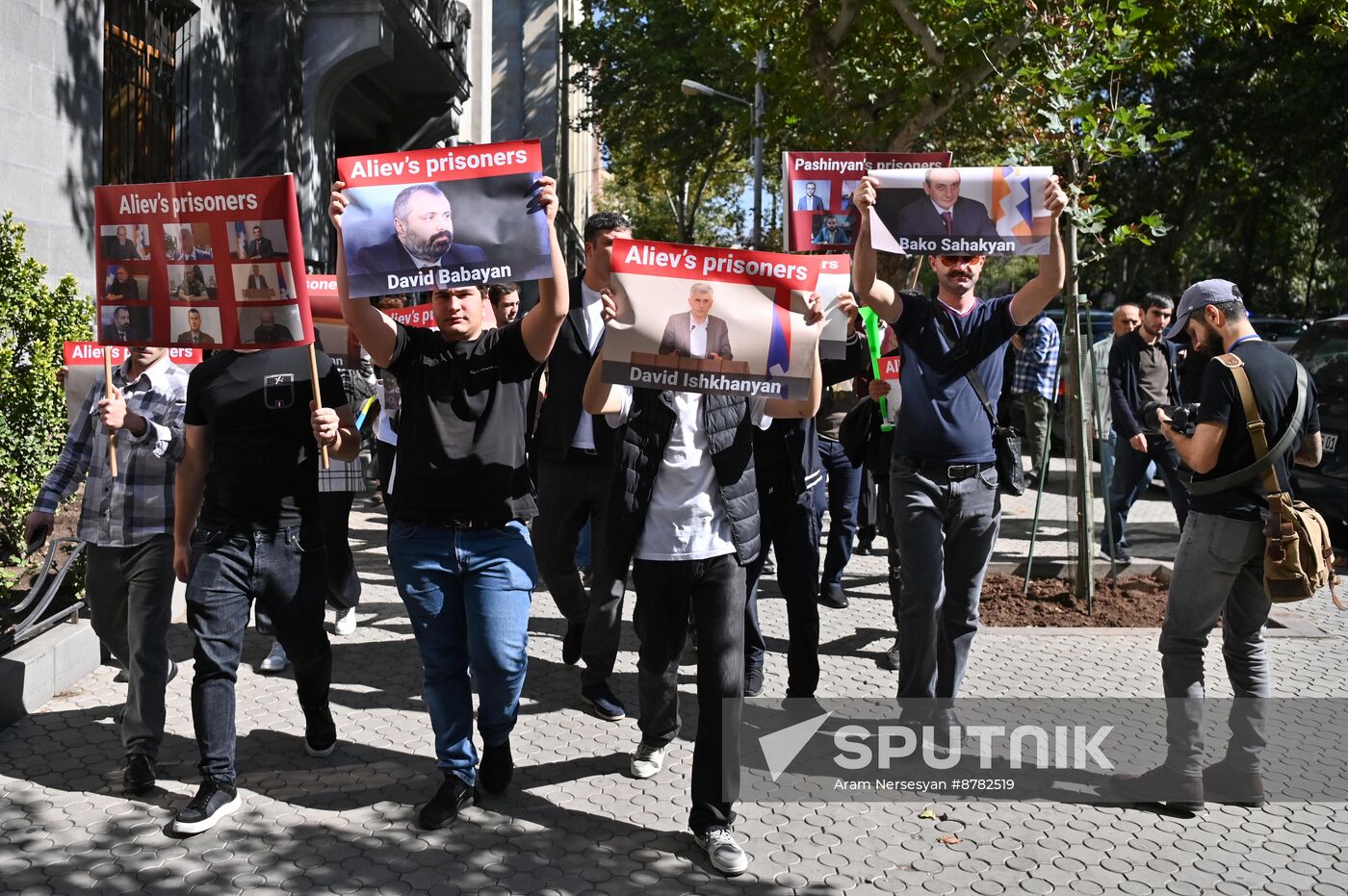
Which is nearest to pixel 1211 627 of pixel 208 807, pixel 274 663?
pixel 208 807

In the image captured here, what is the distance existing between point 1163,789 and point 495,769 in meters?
2.53

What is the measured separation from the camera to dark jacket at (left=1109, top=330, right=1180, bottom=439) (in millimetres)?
9516

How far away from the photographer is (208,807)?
4547mm

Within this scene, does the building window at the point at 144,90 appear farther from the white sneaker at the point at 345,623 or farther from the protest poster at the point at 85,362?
the protest poster at the point at 85,362

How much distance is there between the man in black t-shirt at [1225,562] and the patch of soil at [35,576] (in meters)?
5.02

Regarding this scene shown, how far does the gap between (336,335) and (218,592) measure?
2686 mm

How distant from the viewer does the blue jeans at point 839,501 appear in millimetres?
8016

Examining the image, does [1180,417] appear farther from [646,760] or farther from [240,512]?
[240,512]

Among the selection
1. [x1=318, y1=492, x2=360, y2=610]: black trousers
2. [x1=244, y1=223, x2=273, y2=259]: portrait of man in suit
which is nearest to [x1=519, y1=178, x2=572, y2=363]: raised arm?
[x1=244, y1=223, x2=273, y2=259]: portrait of man in suit

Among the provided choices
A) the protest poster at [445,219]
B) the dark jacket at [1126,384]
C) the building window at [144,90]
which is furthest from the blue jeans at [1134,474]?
the building window at [144,90]

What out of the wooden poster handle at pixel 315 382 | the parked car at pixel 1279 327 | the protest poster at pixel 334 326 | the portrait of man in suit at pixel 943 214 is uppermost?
the parked car at pixel 1279 327

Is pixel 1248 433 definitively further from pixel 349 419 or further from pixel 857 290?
pixel 349 419

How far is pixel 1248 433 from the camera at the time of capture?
4.75 m

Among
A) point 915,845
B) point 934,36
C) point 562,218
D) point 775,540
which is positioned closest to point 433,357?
point 775,540
